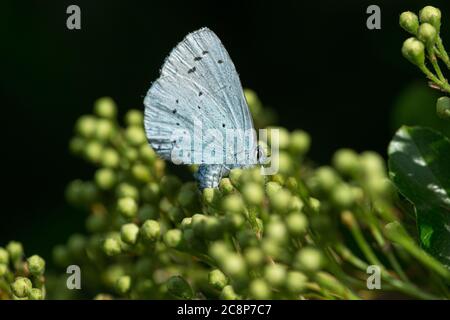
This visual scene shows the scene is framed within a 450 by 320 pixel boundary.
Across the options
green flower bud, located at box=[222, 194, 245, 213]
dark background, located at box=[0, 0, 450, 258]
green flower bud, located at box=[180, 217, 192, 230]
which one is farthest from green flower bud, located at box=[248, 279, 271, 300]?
dark background, located at box=[0, 0, 450, 258]

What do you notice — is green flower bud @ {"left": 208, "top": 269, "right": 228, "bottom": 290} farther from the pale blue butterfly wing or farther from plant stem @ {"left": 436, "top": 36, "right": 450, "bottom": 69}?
plant stem @ {"left": 436, "top": 36, "right": 450, "bottom": 69}

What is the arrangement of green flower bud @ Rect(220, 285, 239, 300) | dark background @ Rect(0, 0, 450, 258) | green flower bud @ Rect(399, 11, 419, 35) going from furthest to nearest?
dark background @ Rect(0, 0, 450, 258) < green flower bud @ Rect(399, 11, 419, 35) < green flower bud @ Rect(220, 285, 239, 300)

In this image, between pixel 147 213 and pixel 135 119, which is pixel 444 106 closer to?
pixel 147 213

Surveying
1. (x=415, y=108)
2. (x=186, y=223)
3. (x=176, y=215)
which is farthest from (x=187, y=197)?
(x=415, y=108)

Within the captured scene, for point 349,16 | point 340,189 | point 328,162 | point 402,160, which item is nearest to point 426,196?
point 402,160
